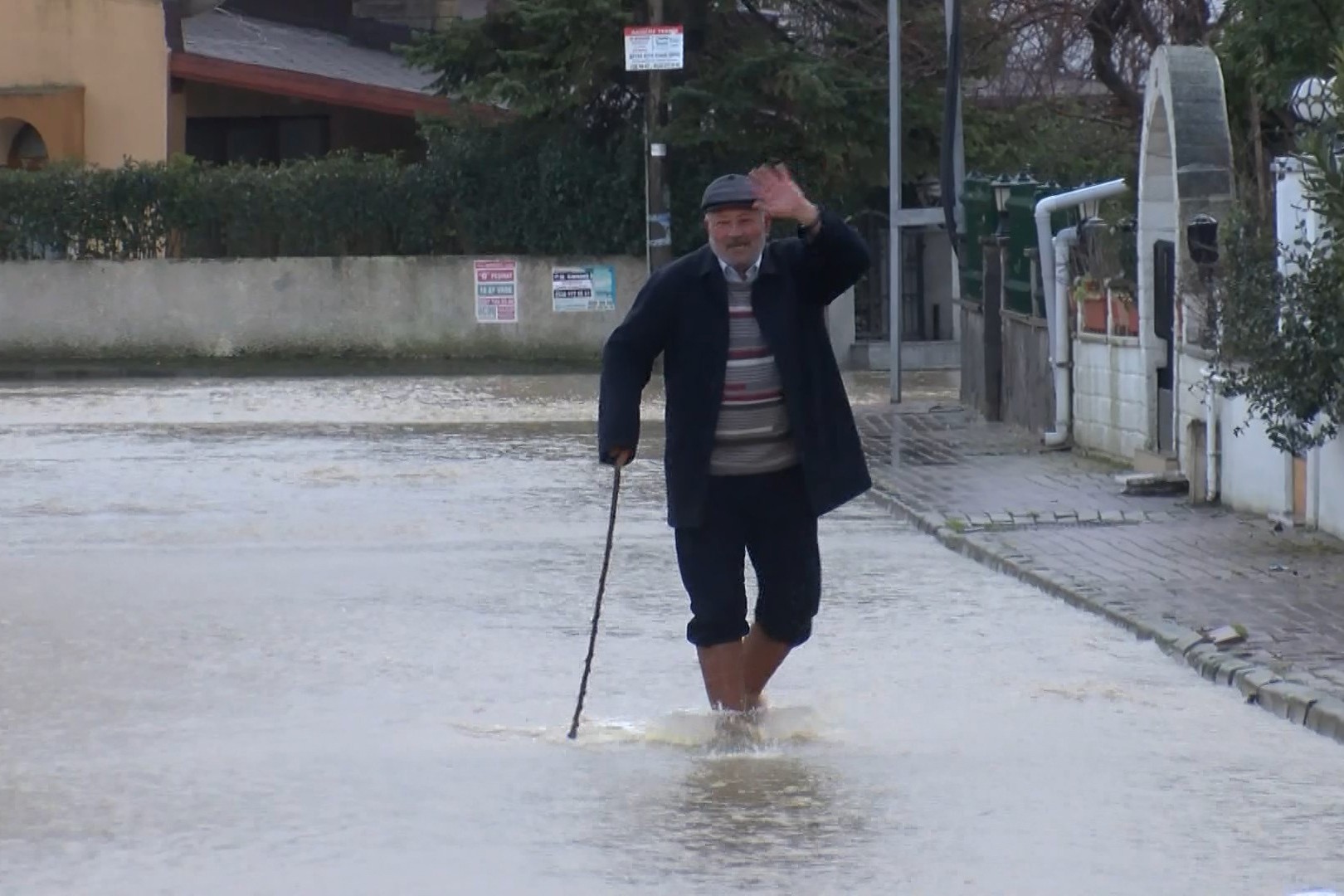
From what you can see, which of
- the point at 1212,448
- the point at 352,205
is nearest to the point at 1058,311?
the point at 1212,448

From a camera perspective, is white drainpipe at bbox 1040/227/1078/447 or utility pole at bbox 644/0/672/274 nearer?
white drainpipe at bbox 1040/227/1078/447

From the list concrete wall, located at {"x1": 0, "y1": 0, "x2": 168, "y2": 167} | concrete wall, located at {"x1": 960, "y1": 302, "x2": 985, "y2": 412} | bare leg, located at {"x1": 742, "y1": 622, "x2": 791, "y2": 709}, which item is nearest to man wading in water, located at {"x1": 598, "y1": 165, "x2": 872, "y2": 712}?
bare leg, located at {"x1": 742, "y1": 622, "x2": 791, "y2": 709}

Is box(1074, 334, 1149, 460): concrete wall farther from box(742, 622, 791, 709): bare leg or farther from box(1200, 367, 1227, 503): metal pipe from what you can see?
box(742, 622, 791, 709): bare leg

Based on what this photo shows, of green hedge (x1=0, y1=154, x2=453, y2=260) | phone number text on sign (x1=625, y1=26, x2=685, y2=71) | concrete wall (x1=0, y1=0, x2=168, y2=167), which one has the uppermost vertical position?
concrete wall (x1=0, y1=0, x2=168, y2=167)

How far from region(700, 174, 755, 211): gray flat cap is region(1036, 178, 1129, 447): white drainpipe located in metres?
9.64

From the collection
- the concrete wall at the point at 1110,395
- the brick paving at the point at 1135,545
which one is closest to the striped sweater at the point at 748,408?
the brick paving at the point at 1135,545

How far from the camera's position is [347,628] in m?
10.1

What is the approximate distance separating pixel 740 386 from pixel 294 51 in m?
29.9

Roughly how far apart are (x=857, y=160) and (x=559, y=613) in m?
18.0

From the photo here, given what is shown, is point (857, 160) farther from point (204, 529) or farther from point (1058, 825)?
point (1058, 825)

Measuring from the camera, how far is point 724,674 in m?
7.56

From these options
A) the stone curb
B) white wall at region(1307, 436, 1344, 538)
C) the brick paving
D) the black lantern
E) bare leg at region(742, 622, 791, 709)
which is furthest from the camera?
the black lantern

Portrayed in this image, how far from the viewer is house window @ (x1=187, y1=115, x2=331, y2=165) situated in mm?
36719

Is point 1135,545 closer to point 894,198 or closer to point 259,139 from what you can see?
point 894,198
